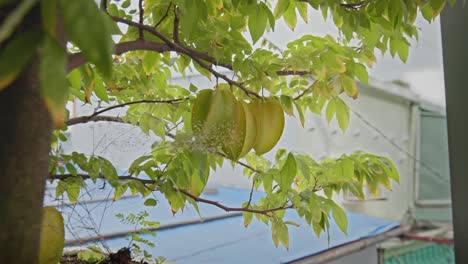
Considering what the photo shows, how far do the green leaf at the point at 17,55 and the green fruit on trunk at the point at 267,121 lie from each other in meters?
0.40

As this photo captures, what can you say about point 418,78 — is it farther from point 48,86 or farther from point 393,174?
point 48,86

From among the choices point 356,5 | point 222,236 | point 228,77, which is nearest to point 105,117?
point 228,77

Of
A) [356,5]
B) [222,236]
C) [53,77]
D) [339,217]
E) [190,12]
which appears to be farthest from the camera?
[222,236]

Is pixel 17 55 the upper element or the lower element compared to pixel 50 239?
upper

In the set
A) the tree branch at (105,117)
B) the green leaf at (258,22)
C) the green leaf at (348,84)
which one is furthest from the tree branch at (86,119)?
the green leaf at (348,84)

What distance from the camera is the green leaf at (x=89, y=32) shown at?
0.18 meters

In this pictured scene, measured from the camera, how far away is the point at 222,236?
1.18 meters

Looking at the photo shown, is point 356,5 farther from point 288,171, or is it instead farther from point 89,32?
point 89,32

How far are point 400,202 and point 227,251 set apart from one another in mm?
607

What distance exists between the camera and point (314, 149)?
4.27 ft

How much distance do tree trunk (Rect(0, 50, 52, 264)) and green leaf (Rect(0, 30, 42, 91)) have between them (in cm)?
5

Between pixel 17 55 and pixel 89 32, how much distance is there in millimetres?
32

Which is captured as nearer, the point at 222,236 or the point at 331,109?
the point at 331,109

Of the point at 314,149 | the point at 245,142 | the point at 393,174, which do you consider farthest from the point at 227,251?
the point at 245,142
